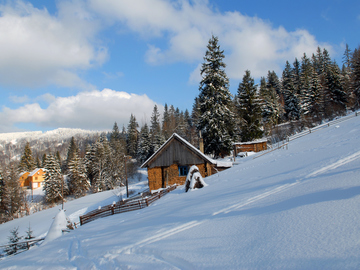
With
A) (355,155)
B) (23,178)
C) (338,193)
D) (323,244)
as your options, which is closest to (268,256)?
(323,244)

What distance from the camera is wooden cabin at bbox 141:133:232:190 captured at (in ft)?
71.5

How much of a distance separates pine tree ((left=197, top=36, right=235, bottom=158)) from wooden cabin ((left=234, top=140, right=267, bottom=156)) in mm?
1299

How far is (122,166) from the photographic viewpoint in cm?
4897

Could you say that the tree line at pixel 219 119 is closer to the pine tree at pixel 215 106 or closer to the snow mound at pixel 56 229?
the pine tree at pixel 215 106

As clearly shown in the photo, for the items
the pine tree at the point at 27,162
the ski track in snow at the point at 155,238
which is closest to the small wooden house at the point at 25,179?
the pine tree at the point at 27,162

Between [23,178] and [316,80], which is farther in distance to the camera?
[23,178]

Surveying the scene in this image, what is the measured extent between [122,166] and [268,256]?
48095 millimetres

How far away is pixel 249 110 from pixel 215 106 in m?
7.90

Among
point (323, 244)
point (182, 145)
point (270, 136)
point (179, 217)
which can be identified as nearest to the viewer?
point (323, 244)

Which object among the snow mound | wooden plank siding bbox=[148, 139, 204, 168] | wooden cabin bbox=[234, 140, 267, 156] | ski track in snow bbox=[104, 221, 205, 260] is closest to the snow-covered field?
ski track in snow bbox=[104, 221, 205, 260]

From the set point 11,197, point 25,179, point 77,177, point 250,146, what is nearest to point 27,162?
point 25,179

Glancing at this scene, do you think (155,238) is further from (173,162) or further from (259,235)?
(173,162)

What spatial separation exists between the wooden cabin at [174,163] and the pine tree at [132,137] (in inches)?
1984

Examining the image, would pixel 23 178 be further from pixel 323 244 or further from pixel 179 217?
pixel 323 244
